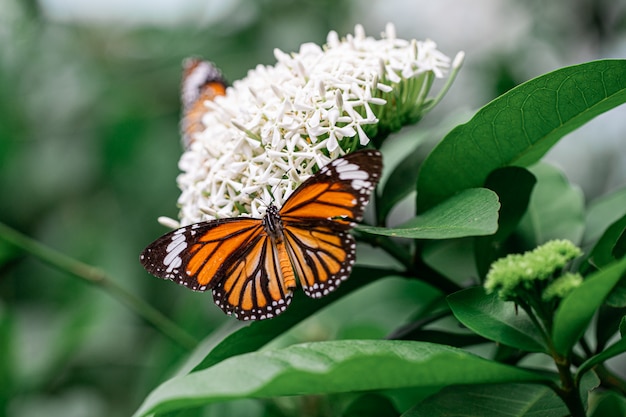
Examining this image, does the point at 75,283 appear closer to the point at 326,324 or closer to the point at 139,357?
the point at 139,357

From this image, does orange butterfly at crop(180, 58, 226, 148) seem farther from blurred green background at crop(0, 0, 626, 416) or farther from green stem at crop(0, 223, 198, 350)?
blurred green background at crop(0, 0, 626, 416)

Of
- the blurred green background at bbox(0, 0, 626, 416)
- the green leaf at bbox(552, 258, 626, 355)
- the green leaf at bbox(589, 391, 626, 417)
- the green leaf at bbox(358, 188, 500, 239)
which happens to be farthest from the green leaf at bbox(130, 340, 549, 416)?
the blurred green background at bbox(0, 0, 626, 416)

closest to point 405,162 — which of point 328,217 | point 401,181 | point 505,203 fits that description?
point 401,181

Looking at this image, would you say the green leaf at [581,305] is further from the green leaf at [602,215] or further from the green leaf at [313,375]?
the green leaf at [602,215]

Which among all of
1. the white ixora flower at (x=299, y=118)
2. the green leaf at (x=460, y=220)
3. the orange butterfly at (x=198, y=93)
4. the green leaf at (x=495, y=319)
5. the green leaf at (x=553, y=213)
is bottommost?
the green leaf at (x=495, y=319)

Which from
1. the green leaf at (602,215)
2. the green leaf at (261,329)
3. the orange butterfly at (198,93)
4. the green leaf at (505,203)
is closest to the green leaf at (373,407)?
the green leaf at (261,329)

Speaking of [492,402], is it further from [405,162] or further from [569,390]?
[405,162]
